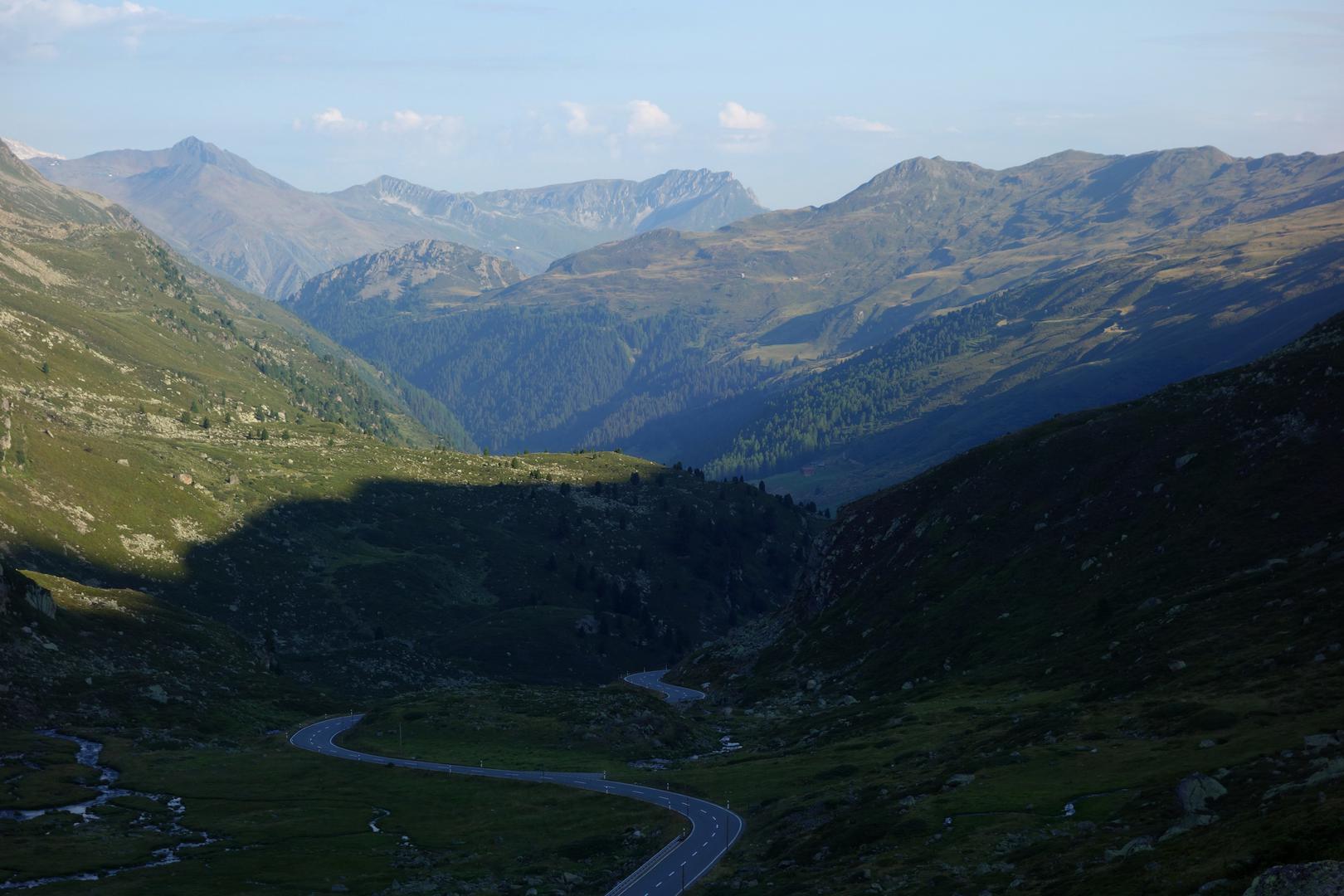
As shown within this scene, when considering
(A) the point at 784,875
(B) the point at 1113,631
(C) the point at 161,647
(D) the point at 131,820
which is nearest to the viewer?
(A) the point at 784,875

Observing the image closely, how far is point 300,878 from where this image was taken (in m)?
97.2

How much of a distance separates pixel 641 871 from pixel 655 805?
19.9 metres

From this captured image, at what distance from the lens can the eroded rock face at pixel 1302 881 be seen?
4734cm

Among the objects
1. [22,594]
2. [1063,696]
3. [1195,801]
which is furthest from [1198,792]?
[22,594]

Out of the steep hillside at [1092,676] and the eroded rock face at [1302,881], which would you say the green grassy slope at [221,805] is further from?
the eroded rock face at [1302,881]

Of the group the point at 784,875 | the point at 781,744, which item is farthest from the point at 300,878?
the point at 781,744

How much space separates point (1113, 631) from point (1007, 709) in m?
18.4

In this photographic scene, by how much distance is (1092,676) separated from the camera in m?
121

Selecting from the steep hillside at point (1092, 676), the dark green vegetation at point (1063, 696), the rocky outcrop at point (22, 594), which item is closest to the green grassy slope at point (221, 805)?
the rocky outcrop at point (22, 594)

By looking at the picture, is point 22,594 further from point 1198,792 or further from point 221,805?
point 1198,792

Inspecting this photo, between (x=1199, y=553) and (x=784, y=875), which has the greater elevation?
(x=1199, y=553)

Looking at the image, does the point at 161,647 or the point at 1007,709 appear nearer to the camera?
the point at 1007,709

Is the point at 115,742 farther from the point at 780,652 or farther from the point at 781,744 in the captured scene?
the point at 780,652

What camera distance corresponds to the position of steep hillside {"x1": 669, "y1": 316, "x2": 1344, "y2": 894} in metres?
73.2
